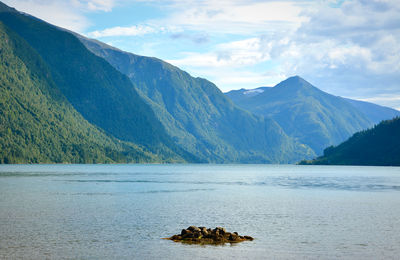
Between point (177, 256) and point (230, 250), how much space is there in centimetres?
639

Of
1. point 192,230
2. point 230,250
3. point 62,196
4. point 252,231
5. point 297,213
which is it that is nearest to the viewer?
point 230,250

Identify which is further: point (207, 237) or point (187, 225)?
point (187, 225)

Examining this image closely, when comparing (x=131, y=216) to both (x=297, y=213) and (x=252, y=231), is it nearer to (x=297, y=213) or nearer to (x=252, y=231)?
(x=252, y=231)

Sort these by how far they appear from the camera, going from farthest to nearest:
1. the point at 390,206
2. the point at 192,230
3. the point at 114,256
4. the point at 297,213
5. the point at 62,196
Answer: the point at 62,196 → the point at 390,206 → the point at 297,213 → the point at 192,230 → the point at 114,256

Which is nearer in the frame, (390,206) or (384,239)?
(384,239)

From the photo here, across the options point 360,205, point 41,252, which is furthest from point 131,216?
point 360,205

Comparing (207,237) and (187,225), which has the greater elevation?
(207,237)

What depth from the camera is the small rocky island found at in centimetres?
5496

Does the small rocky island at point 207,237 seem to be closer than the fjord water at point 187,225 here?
No

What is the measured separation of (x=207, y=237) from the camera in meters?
55.9

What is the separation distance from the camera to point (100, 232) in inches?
2366

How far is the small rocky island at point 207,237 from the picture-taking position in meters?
55.0

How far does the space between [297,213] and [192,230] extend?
1229 inches

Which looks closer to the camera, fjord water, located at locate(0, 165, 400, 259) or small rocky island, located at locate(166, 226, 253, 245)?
fjord water, located at locate(0, 165, 400, 259)
